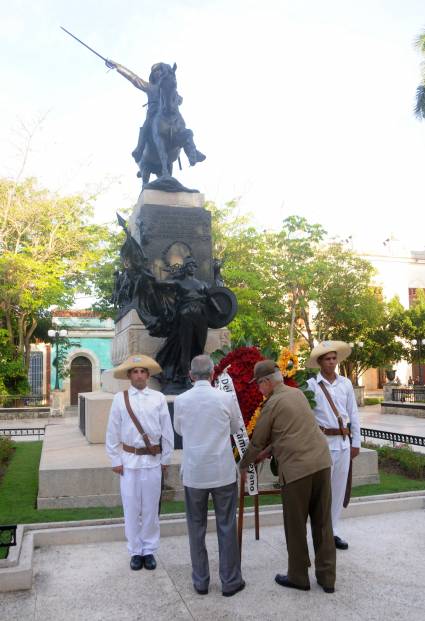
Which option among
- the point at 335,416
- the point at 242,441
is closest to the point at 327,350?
Result: the point at 335,416

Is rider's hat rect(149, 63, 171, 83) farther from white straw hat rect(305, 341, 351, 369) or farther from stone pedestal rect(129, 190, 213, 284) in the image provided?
white straw hat rect(305, 341, 351, 369)

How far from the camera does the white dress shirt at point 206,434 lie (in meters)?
4.59

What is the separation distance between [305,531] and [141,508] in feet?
5.17

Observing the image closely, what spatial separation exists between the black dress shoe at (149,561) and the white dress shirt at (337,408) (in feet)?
6.48

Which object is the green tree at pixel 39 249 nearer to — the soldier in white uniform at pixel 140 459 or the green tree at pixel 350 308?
the green tree at pixel 350 308

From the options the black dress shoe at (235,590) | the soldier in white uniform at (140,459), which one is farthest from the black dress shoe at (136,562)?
the black dress shoe at (235,590)

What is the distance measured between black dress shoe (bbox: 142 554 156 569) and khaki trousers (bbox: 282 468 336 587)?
1243 millimetres

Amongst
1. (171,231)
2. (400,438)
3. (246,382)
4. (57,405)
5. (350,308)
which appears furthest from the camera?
(350,308)

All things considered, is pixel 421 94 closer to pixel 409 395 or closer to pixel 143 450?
pixel 409 395

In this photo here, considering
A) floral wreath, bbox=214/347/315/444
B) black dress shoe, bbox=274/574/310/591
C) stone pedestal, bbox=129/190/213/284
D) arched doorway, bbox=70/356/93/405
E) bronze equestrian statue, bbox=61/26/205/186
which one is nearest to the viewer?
black dress shoe, bbox=274/574/310/591

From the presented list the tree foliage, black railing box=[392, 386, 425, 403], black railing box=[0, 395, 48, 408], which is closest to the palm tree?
the tree foliage

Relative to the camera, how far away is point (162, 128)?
37.7 feet

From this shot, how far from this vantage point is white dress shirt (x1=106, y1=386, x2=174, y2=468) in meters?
5.33

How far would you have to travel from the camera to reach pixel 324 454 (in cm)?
462
